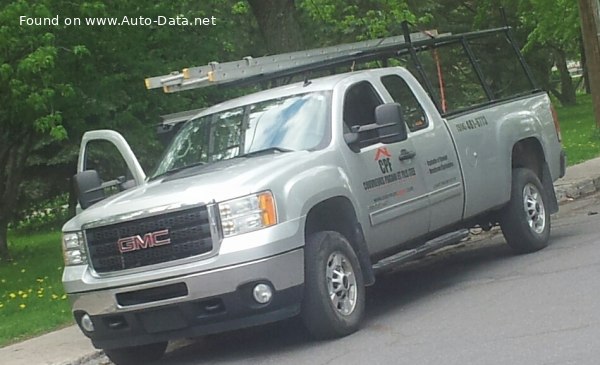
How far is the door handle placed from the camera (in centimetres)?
934

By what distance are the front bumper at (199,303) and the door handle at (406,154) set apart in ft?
6.00

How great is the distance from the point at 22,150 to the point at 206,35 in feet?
12.7

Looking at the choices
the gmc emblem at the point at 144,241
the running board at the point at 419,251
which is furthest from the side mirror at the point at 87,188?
the running board at the point at 419,251

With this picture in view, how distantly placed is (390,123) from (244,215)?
1.69 m

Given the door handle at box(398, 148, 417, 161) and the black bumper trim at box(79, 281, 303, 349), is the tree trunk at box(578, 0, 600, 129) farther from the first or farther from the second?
the black bumper trim at box(79, 281, 303, 349)

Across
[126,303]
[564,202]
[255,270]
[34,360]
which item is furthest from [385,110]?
[564,202]

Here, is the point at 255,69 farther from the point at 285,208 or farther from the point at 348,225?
the point at 285,208

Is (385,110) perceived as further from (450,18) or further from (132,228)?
(450,18)

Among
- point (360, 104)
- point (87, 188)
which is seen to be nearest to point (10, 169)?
point (87, 188)

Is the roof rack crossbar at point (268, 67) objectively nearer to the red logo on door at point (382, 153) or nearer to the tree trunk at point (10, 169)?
the red logo on door at point (382, 153)

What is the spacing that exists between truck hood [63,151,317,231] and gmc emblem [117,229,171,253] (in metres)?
0.16

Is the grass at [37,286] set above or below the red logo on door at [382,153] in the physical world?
below

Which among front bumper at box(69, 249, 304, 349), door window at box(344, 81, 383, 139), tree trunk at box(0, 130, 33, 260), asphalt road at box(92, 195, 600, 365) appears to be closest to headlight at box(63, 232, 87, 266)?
front bumper at box(69, 249, 304, 349)

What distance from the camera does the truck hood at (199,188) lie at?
307 inches
